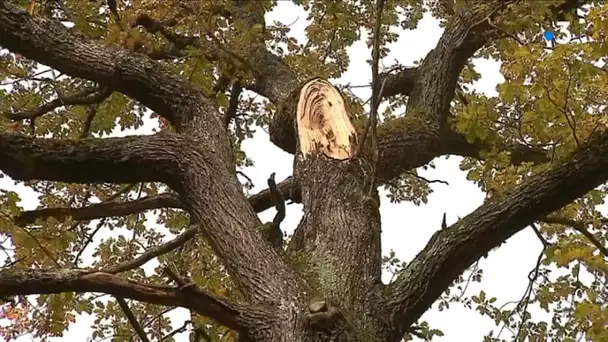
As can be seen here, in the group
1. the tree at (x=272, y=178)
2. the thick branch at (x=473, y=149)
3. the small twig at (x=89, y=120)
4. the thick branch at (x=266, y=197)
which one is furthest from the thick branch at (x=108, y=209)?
the thick branch at (x=473, y=149)

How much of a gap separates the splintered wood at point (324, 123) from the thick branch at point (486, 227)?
33.8 inches

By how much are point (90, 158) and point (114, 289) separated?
2.42 feet

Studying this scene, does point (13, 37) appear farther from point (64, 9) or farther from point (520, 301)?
point (520, 301)

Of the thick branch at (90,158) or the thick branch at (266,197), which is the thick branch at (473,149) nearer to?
the thick branch at (266,197)

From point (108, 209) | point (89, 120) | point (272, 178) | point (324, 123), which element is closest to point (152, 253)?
point (108, 209)

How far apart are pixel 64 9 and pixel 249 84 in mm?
1267

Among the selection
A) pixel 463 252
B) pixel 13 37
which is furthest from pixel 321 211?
pixel 13 37

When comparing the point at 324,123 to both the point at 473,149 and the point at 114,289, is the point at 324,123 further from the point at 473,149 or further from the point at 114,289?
the point at 114,289

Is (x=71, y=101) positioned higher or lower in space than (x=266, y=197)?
higher

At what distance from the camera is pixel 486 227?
2.80 m

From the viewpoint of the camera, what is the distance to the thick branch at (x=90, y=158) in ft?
9.68

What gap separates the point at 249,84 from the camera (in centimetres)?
490

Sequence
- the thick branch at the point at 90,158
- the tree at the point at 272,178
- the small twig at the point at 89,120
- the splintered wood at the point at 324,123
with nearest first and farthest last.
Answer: the tree at the point at 272,178 < the thick branch at the point at 90,158 < the splintered wood at the point at 324,123 < the small twig at the point at 89,120

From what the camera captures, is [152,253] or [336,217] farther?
[152,253]
